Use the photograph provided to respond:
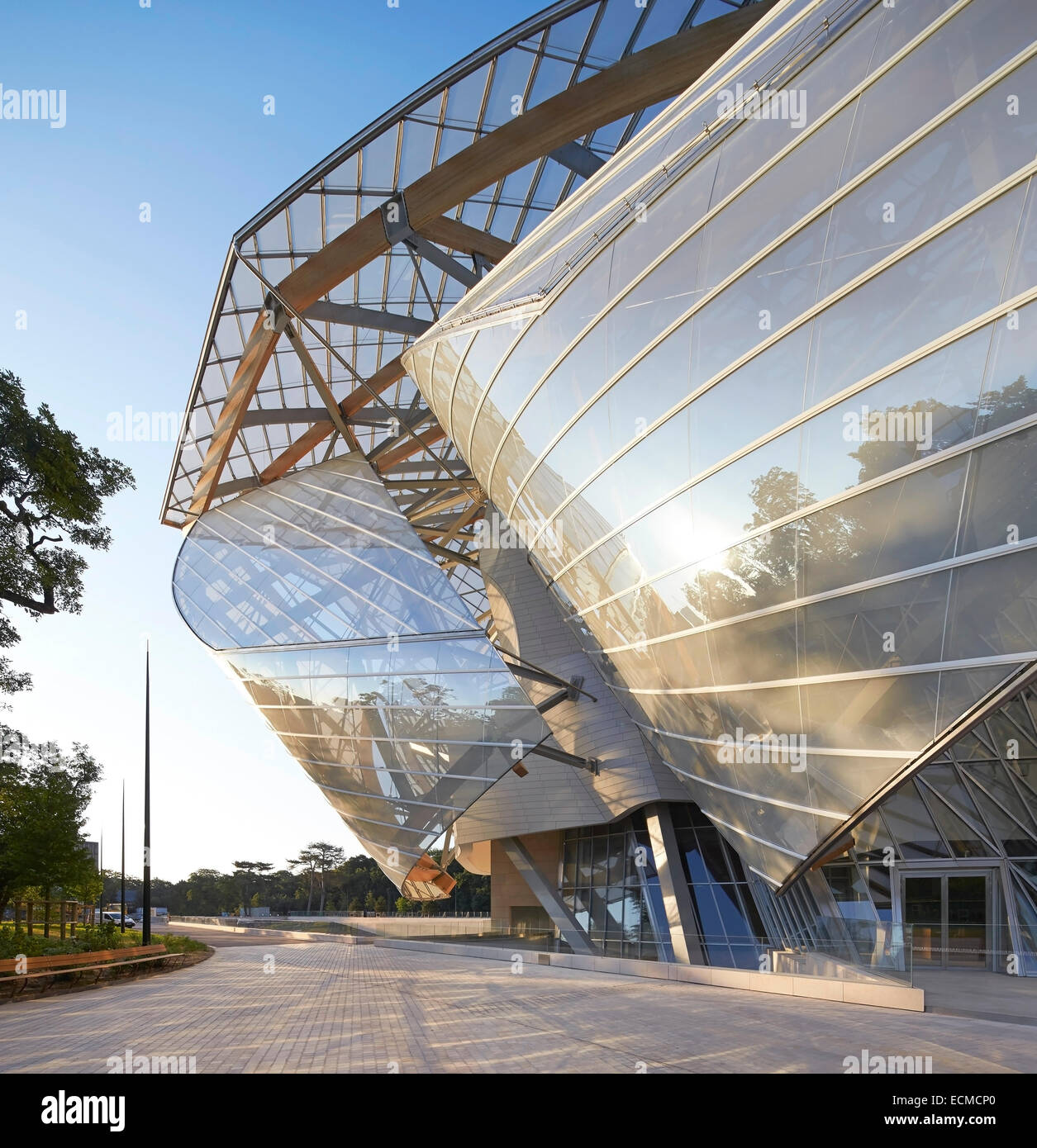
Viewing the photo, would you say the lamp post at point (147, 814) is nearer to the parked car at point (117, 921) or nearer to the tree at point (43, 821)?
the tree at point (43, 821)

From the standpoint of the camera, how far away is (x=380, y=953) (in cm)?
3167

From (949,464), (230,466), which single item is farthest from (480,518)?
(949,464)

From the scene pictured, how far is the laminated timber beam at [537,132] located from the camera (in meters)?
21.6

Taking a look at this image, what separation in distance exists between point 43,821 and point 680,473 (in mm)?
25933

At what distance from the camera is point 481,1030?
1190 cm

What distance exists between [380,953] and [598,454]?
22.8m

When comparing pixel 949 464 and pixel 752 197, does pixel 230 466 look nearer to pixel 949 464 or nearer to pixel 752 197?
pixel 752 197

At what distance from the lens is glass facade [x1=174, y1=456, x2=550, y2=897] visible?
23.9 metres

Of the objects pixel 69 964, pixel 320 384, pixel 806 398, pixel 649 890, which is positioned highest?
pixel 320 384

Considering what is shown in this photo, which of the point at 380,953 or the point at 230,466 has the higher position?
the point at 230,466

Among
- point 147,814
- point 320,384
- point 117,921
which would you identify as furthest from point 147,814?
point 117,921

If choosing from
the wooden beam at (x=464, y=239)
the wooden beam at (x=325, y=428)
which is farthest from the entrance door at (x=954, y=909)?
the wooden beam at (x=325, y=428)

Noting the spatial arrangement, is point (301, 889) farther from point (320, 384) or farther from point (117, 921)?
point (320, 384)
